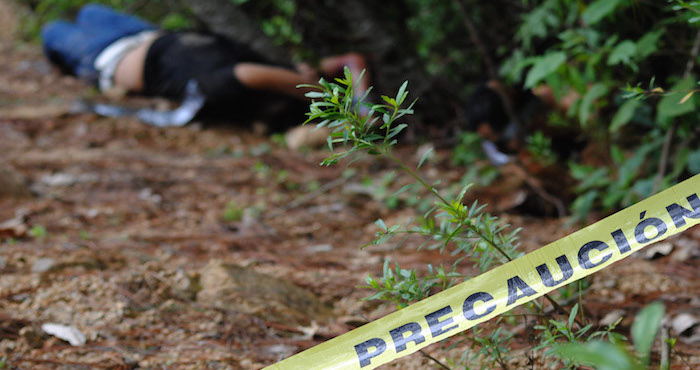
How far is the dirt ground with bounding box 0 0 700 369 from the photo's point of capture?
4.60 ft

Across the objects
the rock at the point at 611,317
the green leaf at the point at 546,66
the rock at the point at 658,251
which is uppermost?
the green leaf at the point at 546,66

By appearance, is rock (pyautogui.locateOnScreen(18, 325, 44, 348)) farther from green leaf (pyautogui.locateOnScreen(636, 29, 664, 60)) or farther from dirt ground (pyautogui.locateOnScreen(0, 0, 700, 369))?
green leaf (pyautogui.locateOnScreen(636, 29, 664, 60))

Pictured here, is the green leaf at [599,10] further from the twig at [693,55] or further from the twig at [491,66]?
the twig at [491,66]

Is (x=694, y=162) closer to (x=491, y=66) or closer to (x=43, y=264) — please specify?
(x=491, y=66)

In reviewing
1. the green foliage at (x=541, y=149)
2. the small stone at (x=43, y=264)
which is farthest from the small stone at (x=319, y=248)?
the green foliage at (x=541, y=149)

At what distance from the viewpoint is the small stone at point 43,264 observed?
1729 mm

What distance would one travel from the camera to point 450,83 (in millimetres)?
3936

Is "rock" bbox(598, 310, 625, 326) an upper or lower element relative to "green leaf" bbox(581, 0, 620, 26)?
lower

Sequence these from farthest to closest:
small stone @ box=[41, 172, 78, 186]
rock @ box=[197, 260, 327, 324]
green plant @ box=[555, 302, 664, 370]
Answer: small stone @ box=[41, 172, 78, 186], rock @ box=[197, 260, 327, 324], green plant @ box=[555, 302, 664, 370]

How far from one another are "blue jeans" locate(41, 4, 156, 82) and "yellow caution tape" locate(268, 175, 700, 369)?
451 centimetres

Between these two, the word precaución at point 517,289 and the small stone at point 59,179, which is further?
the small stone at point 59,179

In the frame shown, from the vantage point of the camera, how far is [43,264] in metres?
1.76

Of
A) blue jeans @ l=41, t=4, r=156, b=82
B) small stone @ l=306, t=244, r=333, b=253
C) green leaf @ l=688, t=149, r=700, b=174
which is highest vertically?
blue jeans @ l=41, t=4, r=156, b=82

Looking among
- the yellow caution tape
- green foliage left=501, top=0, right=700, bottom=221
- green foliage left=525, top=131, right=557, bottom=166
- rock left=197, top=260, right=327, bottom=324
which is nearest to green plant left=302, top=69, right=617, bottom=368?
the yellow caution tape
